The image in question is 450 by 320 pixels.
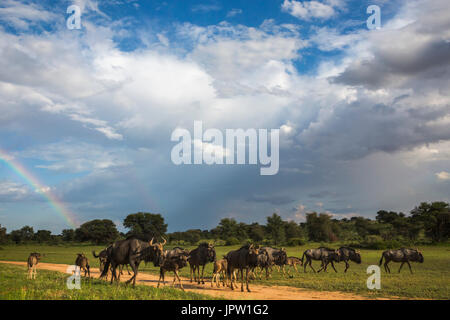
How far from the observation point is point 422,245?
6506cm

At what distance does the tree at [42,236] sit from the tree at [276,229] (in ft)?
233

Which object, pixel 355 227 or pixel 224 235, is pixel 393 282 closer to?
pixel 224 235

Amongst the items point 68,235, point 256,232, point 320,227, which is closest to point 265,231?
point 256,232

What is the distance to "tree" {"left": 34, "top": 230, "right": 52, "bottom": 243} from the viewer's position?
4142 inches

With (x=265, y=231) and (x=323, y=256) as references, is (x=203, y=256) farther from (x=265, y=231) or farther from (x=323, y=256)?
(x=265, y=231)

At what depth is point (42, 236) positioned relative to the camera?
108 m

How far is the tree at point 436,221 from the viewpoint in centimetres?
7294

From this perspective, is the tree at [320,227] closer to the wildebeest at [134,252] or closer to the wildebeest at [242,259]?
the wildebeest at [242,259]

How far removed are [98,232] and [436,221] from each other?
8685 cm

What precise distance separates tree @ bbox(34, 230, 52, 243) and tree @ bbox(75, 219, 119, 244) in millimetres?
14479
